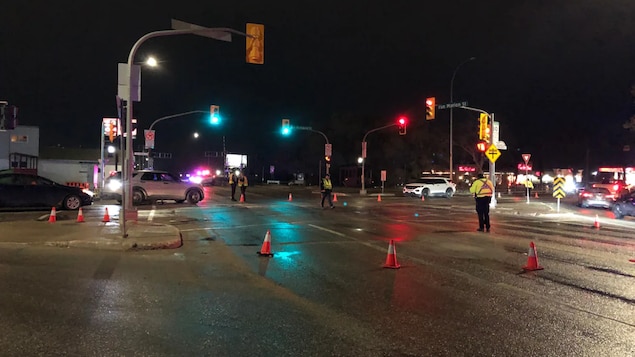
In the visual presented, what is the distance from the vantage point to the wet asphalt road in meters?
5.06

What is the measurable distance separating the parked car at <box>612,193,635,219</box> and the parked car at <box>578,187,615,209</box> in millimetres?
6561

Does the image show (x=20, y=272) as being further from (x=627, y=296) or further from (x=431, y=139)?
(x=431, y=139)

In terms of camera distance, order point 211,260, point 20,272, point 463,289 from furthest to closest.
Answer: point 211,260, point 20,272, point 463,289

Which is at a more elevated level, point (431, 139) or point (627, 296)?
point (431, 139)

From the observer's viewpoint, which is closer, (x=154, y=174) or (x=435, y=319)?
(x=435, y=319)

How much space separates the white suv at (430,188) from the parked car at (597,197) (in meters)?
12.5

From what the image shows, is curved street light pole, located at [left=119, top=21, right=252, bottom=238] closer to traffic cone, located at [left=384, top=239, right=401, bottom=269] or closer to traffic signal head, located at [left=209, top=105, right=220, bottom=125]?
traffic cone, located at [left=384, top=239, right=401, bottom=269]

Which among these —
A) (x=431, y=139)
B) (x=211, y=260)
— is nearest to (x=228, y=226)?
(x=211, y=260)

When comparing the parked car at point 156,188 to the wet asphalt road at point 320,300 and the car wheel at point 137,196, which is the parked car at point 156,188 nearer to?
the car wheel at point 137,196

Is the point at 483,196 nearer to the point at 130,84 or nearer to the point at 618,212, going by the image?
the point at 130,84

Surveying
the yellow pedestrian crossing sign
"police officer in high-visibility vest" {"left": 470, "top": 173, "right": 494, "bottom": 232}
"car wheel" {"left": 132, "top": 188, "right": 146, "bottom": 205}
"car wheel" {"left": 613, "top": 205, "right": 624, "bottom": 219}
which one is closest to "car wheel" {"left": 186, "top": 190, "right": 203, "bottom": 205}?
"car wheel" {"left": 132, "top": 188, "right": 146, "bottom": 205}

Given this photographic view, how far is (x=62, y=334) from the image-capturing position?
5.19 m

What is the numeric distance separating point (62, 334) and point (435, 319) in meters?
4.12

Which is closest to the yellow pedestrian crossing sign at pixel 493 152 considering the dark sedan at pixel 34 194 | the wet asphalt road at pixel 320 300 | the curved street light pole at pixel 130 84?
the wet asphalt road at pixel 320 300
